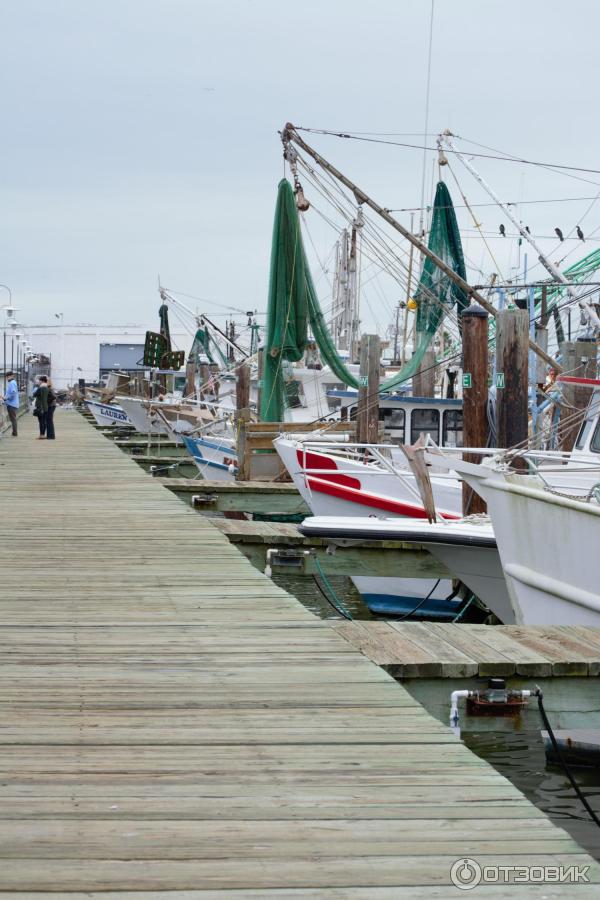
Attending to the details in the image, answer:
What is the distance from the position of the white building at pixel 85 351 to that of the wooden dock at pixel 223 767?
10577cm

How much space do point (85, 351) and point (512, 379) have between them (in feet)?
347

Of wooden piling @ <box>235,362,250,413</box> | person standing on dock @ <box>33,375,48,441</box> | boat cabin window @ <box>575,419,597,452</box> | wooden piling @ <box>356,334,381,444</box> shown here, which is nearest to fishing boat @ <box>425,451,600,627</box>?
boat cabin window @ <box>575,419,597,452</box>

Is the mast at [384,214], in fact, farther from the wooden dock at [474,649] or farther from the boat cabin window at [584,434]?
the wooden dock at [474,649]

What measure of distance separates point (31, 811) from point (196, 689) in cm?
191

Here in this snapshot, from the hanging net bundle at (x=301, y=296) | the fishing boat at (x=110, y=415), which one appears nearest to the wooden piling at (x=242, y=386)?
the hanging net bundle at (x=301, y=296)

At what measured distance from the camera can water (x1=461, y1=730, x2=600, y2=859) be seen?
8922mm

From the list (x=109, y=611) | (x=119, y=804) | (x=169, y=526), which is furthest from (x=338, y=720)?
(x=169, y=526)

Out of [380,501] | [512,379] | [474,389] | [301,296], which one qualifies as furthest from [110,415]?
[512,379]

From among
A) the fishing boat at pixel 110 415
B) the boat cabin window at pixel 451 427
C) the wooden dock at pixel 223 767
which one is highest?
the boat cabin window at pixel 451 427

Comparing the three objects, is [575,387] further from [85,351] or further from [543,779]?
[85,351]

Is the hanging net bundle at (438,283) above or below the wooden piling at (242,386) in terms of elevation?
above

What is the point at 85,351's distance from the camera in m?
117

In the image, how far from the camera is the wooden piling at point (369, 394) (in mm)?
19859

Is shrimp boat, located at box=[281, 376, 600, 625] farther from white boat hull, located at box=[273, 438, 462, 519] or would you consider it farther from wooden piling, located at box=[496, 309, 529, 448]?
white boat hull, located at box=[273, 438, 462, 519]
